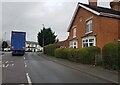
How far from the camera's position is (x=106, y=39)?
26.2 m

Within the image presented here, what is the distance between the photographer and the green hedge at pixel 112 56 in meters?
15.0

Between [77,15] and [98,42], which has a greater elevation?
[77,15]

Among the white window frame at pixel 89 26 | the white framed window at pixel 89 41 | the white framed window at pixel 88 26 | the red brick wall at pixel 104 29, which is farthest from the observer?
the white framed window at pixel 88 26

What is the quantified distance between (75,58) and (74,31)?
1242cm

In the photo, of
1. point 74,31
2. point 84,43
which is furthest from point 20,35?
point 84,43

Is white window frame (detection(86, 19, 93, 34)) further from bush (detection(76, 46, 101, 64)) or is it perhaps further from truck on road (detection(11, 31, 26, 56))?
truck on road (detection(11, 31, 26, 56))

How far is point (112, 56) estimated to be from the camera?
51.1 feet

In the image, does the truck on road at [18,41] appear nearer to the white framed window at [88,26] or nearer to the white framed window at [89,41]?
the white framed window at [89,41]

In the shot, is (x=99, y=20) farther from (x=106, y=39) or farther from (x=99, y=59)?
(x=99, y=59)

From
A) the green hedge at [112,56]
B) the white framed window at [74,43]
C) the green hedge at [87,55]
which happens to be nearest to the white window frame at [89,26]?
the white framed window at [74,43]

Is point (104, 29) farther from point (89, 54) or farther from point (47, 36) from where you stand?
point (47, 36)

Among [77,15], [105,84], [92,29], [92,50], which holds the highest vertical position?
[77,15]

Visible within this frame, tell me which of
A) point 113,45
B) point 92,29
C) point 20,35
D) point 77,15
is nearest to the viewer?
point 113,45

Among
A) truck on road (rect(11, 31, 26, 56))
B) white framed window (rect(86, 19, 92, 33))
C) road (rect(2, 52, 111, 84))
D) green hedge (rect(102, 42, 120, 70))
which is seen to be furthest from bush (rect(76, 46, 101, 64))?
truck on road (rect(11, 31, 26, 56))
